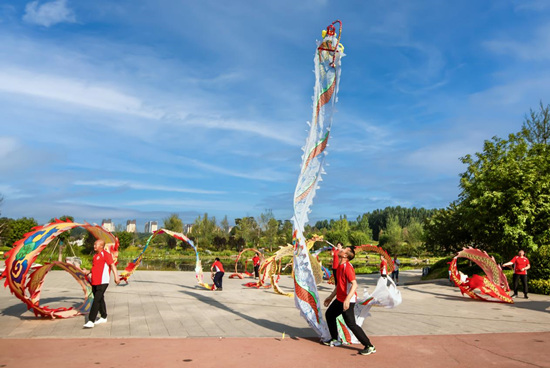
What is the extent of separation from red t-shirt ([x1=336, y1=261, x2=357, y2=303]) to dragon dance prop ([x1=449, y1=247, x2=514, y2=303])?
8162mm

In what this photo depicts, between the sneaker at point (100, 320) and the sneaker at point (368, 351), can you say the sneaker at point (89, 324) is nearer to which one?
the sneaker at point (100, 320)

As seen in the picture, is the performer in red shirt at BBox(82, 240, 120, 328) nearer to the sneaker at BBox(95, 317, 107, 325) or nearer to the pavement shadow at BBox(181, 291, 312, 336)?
the sneaker at BBox(95, 317, 107, 325)

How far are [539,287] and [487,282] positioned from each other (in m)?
3.87

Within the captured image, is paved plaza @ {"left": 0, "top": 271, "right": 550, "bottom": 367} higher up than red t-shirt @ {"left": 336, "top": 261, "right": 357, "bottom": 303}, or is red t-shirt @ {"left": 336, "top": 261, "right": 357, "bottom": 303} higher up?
red t-shirt @ {"left": 336, "top": 261, "right": 357, "bottom": 303}

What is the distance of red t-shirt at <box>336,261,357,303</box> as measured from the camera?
20.9 feet

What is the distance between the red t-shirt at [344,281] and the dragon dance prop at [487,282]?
8162 mm

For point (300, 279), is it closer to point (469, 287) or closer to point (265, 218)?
→ point (469, 287)

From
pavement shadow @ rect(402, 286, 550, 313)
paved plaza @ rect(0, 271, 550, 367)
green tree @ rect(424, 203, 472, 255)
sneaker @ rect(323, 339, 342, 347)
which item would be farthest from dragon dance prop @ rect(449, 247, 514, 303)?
green tree @ rect(424, 203, 472, 255)

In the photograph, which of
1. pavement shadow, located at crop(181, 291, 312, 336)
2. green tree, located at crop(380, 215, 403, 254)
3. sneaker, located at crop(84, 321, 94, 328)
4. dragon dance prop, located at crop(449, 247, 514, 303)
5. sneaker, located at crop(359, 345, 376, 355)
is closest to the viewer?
sneaker, located at crop(359, 345, 376, 355)

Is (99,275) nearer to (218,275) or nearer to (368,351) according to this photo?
(368,351)

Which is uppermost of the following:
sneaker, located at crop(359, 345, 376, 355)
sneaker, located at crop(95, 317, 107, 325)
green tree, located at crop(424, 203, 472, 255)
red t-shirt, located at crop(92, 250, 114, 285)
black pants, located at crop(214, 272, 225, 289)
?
green tree, located at crop(424, 203, 472, 255)

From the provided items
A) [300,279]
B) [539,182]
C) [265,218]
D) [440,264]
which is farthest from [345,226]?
[300,279]

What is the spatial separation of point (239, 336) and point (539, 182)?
15773 millimetres

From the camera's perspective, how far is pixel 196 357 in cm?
577
